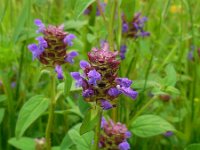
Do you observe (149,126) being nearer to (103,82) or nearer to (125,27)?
(103,82)

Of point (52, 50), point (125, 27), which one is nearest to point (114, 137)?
point (52, 50)

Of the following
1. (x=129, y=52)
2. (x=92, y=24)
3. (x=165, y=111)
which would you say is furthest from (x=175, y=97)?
(x=92, y=24)

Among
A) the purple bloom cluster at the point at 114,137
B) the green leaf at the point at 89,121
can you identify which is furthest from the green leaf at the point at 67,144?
the green leaf at the point at 89,121

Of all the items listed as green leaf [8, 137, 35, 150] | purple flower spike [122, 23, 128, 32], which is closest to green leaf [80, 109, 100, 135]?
green leaf [8, 137, 35, 150]

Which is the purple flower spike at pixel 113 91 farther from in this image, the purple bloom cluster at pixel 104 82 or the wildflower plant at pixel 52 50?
the wildflower plant at pixel 52 50

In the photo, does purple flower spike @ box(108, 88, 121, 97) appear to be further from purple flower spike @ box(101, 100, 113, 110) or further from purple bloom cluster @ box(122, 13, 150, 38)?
purple bloom cluster @ box(122, 13, 150, 38)

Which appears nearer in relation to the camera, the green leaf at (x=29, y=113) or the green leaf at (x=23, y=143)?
the green leaf at (x=29, y=113)

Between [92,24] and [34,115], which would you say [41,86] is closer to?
[92,24]
